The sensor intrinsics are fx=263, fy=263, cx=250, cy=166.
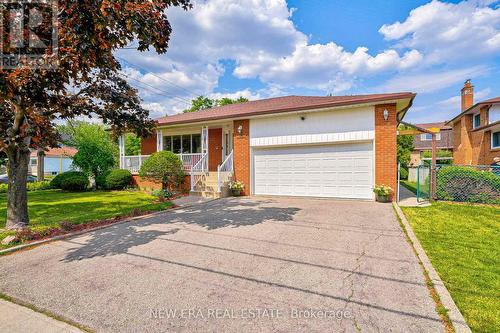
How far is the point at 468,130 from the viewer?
68.3 feet

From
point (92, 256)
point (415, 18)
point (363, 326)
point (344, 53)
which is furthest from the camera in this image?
point (344, 53)

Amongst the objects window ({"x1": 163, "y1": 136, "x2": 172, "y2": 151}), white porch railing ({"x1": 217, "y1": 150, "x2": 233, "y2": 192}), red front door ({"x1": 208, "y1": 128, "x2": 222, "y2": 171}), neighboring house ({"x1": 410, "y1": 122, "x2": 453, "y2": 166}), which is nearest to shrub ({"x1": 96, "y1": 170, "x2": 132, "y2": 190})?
window ({"x1": 163, "y1": 136, "x2": 172, "y2": 151})

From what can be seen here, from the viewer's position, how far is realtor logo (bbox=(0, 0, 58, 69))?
468 cm

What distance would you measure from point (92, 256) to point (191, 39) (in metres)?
14.6

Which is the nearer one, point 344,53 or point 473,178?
point 473,178

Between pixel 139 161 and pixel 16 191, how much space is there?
9.18 meters

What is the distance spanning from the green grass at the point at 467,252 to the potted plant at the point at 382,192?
3.54 feet

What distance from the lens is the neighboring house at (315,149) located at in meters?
9.81

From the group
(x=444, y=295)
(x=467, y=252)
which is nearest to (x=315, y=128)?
(x=467, y=252)

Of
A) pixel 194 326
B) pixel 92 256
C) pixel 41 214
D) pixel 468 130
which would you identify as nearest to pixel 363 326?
pixel 194 326

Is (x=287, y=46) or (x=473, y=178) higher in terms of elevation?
(x=287, y=46)

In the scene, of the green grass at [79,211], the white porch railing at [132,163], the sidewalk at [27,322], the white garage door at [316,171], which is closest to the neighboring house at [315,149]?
the white garage door at [316,171]

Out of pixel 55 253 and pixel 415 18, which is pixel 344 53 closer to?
pixel 415 18

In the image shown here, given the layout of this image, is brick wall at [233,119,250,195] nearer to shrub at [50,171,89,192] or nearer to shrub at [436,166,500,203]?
shrub at [436,166,500,203]
